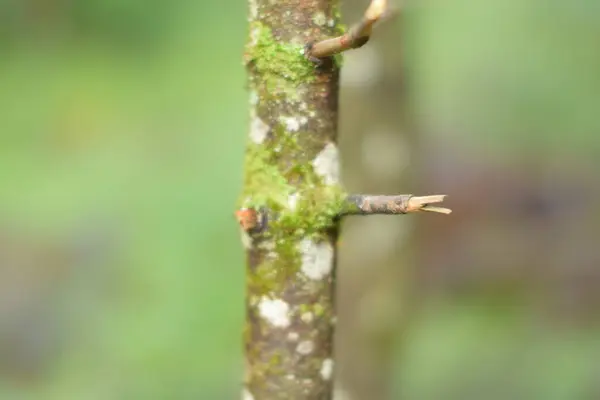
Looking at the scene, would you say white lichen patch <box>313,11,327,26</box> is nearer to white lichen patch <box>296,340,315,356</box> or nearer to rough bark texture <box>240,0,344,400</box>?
rough bark texture <box>240,0,344,400</box>

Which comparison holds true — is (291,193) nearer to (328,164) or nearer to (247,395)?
(328,164)

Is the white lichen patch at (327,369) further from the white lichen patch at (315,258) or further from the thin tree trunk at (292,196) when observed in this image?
the white lichen patch at (315,258)

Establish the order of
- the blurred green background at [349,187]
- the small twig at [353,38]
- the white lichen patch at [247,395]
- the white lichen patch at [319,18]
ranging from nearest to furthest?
the small twig at [353,38] < the white lichen patch at [319,18] < the white lichen patch at [247,395] < the blurred green background at [349,187]

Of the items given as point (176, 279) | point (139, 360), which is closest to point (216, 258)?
point (176, 279)

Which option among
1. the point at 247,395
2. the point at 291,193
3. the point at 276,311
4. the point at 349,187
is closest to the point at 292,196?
the point at 291,193

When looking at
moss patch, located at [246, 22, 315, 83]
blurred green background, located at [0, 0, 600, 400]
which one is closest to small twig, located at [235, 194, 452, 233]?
moss patch, located at [246, 22, 315, 83]

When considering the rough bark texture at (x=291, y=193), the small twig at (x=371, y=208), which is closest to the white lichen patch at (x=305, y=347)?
the rough bark texture at (x=291, y=193)
